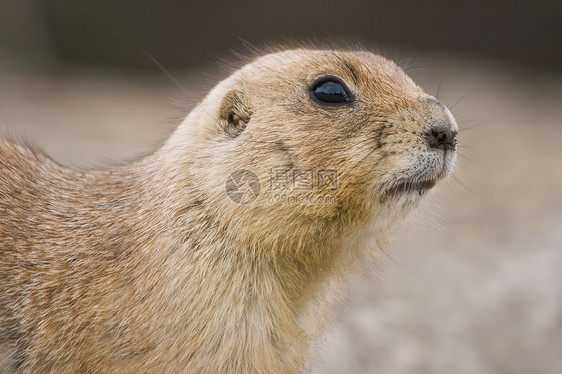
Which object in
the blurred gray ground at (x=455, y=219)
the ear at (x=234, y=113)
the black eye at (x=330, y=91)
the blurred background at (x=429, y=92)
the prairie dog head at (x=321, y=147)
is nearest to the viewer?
the prairie dog head at (x=321, y=147)

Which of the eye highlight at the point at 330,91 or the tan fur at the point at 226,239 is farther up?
the eye highlight at the point at 330,91

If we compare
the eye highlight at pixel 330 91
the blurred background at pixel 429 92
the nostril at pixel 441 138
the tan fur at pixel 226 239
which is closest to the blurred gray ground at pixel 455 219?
the blurred background at pixel 429 92

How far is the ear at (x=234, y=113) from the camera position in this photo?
144 inches

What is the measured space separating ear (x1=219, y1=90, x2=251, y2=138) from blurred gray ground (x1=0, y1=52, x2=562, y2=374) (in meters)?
0.66

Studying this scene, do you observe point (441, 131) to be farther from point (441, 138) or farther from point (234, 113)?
point (234, 113)

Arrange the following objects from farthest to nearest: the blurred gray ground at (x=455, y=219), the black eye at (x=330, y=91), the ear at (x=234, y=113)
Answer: the blurred gray ground at (x=455, y=219), the ear at (x=234, y=113), the black eye at (x=330, y=91)

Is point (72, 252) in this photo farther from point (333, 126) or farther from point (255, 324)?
point (333, 126)

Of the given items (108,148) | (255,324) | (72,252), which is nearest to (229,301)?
(255,324)

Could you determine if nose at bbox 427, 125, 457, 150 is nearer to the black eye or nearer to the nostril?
the nostril

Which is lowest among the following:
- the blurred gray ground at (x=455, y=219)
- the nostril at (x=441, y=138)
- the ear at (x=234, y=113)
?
the blurred gray ground at (x=455, y=219)

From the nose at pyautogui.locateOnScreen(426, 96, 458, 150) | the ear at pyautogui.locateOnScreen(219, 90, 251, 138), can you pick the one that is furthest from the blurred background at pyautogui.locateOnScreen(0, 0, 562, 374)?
the nose at pyautogui.locateOnScreen(426, 96, 458, 150)

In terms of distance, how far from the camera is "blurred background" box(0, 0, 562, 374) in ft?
17.6

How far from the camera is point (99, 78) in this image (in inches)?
499

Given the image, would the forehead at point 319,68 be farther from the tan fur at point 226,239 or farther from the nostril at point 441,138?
the nostril at point 441,138
